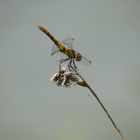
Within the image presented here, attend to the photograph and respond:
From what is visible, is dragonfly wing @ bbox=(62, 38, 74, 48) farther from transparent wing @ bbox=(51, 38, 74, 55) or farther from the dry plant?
the dry plant

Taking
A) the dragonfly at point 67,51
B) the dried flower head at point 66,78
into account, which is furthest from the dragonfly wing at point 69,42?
the dried flower head at point 66,78

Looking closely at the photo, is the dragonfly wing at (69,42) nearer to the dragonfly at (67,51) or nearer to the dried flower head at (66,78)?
the dragonfly at (67,51)

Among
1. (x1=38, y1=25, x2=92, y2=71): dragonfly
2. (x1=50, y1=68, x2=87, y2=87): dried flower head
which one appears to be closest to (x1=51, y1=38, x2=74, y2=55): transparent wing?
(x1=38, y1=25, x2=92, y2=71): dragonfly

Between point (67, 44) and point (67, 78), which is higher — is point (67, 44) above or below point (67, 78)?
above

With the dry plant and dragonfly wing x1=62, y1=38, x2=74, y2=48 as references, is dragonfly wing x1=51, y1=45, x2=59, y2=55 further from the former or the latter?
the dry plant

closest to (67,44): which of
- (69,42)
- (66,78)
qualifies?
(69,42)

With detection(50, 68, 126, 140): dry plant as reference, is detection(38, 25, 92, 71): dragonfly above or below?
above

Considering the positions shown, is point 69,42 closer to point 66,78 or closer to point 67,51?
point 67,51

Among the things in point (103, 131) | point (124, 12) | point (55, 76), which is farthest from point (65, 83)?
point (124, 12)

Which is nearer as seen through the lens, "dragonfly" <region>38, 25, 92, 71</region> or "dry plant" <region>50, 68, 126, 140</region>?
"dry plant" <region>50, 68, 126, 140</region>

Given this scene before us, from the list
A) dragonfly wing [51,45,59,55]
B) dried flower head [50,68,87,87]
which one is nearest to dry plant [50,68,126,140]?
dried flower head [50,68,87,87]

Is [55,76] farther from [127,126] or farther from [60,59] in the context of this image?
[127,126]
